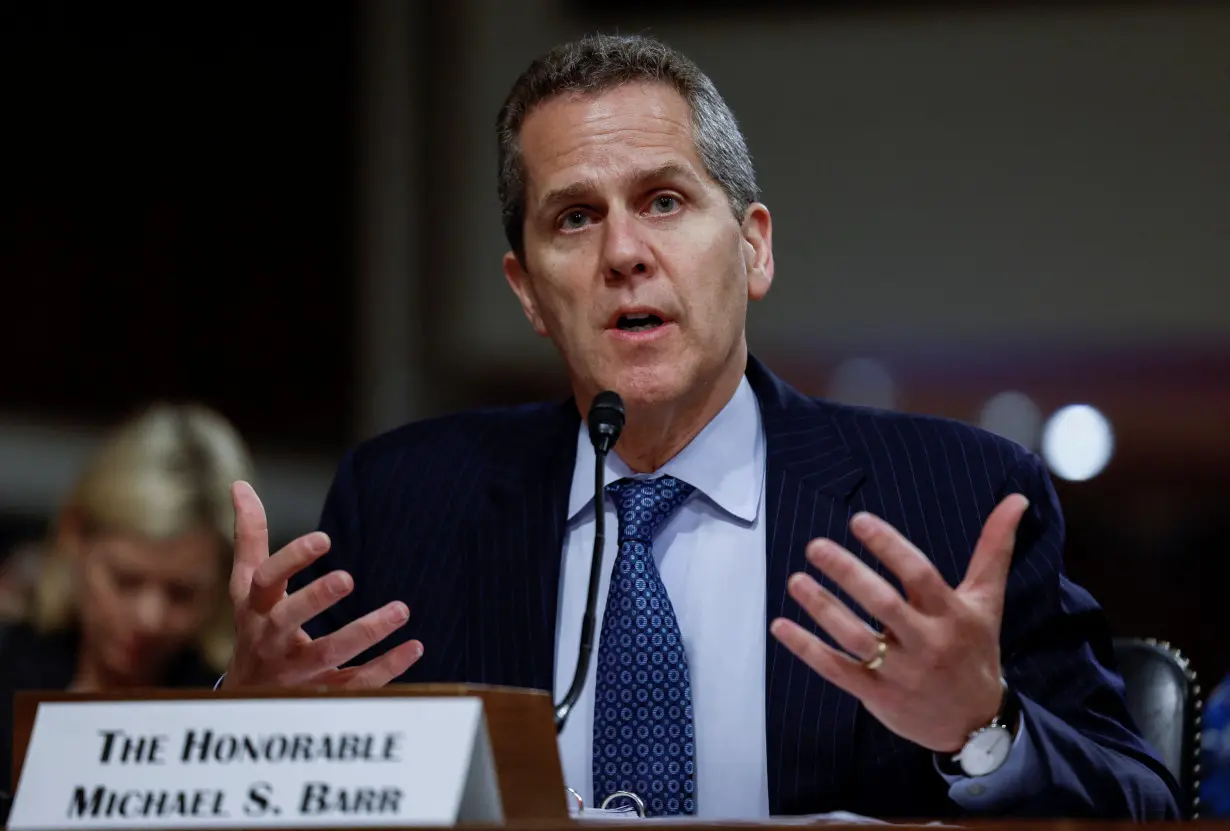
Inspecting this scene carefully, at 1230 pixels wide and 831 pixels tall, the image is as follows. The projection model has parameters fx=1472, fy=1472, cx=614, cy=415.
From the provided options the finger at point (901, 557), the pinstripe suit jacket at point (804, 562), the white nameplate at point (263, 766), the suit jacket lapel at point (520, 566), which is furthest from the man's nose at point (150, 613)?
the finger at point (901, 557)

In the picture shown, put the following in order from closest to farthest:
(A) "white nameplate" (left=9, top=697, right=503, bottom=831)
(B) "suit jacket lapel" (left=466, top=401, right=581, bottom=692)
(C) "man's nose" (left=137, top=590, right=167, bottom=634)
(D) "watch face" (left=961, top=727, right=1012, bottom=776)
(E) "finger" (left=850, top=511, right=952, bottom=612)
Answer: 1. (A) "white nameplate" (left=9, top=697, right=503, bottom=831)
2. (E) "finger" (left=850, top=511, right=952, bottom=612)
3. (D) "watch face" (left=961, top=727, right=1012, bottom=776)
4. (B) "suit jacket lapel" (left=466, top=401, right=581, bottom=692)
5. (C) "man's nose" (left=137, top=590, right=167, bottom=634)

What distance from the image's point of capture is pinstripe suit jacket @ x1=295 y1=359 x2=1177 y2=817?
157cm

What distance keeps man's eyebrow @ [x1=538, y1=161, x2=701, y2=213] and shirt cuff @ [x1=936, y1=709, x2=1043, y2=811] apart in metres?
0.80

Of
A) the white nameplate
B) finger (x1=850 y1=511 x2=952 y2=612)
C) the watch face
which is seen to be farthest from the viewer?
the watch face

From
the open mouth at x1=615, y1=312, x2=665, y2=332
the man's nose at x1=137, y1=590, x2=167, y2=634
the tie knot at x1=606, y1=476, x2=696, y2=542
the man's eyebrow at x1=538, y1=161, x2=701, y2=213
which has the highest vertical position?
the man's eyebrow at x1=538, y1=161, x2=701, y2=213

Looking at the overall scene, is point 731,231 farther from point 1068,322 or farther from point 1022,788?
point 1068,322

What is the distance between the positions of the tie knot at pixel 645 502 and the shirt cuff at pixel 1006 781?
1.72 ft

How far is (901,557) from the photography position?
121 centimetres

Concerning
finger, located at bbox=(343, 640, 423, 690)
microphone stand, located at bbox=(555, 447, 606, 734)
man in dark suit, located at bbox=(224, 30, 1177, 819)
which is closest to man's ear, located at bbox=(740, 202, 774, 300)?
man in dark suit, located at bbox=(224, 30, 1177, 819)

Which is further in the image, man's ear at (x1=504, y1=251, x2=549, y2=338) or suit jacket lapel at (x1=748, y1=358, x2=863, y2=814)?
man's ear at (x1=504, y1=251, x2=549, y2=338)

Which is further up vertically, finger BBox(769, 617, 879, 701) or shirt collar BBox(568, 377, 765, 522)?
shirt collar BBox(568, 377, 765, 522)

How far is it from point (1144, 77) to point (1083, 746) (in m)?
3.71

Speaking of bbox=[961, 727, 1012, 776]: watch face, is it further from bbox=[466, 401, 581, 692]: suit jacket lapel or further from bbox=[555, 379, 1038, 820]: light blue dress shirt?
bbox=[466, 401, 581, 692]: suit jacket lapel

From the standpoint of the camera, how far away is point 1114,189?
462 cm
